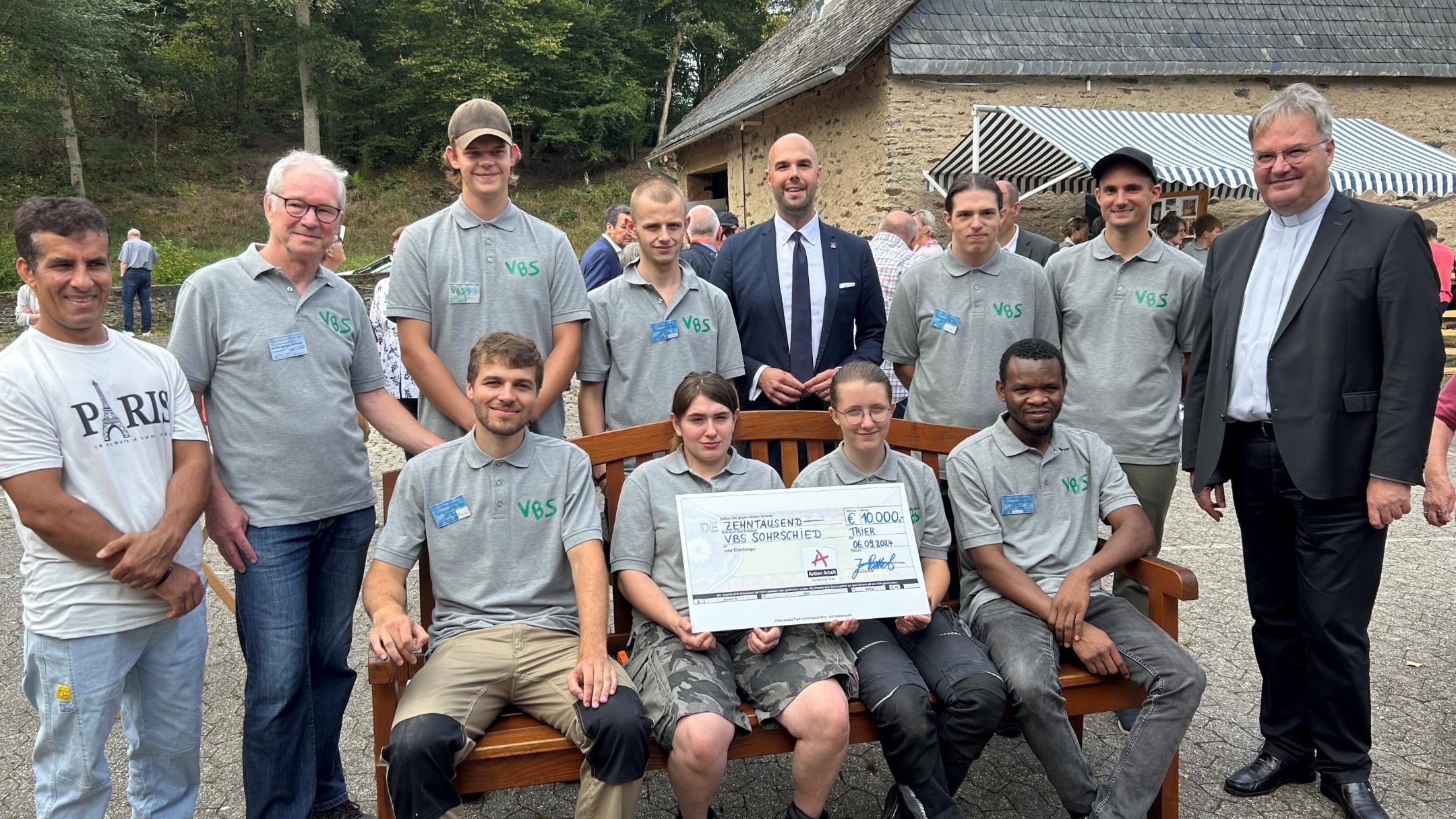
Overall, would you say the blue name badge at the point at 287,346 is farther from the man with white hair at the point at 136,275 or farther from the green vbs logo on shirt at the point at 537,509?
the man with white hair at the point at 136,275

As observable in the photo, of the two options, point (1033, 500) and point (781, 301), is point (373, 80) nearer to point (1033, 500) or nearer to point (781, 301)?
point (781, 301)

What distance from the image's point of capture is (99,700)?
2412 mm

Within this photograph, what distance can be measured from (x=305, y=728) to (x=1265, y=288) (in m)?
3.56

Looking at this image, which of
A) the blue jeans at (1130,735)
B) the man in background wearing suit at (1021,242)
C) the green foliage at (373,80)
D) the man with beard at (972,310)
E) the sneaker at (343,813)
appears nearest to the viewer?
the blue jeans at (1130,735)

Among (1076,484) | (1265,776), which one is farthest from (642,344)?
(1265,776)

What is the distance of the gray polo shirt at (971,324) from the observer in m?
3.81

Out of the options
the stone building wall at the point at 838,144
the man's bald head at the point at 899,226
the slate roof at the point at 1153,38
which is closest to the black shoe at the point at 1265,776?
the man's bald head at the point at 899,226

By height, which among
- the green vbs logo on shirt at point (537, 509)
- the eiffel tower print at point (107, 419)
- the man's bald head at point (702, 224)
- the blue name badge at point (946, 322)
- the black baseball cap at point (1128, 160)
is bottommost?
the green vbs logo on shirt at point (537, 509)

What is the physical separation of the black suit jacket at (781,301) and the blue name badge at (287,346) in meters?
1.82

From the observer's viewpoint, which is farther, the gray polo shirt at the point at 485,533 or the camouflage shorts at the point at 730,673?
the gray polo shirt at the point at 485,533

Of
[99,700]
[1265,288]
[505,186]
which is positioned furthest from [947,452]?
[99,700]

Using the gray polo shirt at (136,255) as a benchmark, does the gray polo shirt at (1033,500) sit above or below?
below

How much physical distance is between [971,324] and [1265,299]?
1035 millimetres

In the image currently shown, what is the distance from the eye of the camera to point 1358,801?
125 inches
